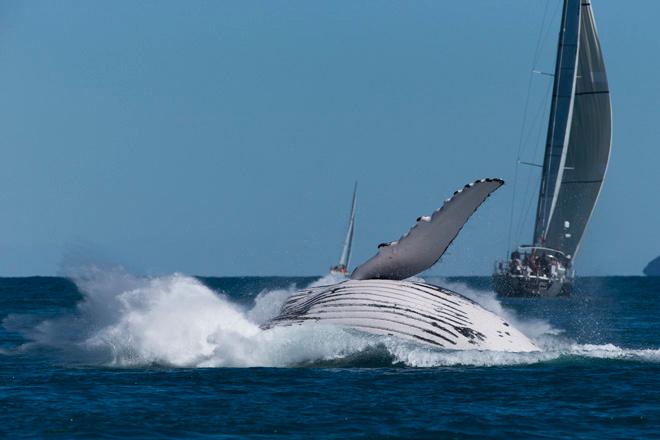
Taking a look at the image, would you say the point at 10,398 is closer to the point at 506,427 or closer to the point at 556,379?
the point at 506,427

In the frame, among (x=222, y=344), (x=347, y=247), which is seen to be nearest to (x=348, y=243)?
(x=347, y=247)

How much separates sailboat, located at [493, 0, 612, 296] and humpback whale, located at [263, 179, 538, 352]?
40.6 m

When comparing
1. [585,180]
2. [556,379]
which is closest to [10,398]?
[556,379]

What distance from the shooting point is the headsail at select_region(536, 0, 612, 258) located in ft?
180

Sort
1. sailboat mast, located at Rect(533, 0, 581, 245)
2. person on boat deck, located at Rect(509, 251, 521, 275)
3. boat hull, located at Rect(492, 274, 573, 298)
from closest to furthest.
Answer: sailboat mast, located at Rect(533, 0, 581, 245)
boat hull, located at Rect(492, 274, 573, 298)
person on boat deck, located at Rect(509, 251, 521, 275)

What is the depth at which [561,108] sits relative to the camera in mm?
54750

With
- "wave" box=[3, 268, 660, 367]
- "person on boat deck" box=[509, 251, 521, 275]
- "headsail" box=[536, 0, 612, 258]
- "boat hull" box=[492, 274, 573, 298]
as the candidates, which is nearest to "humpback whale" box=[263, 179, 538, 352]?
"wave" box=[3, 268, 660, 367]

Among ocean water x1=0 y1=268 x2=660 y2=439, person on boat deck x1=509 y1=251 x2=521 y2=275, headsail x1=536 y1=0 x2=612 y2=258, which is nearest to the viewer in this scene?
ocean water x1=0 y1=268 x2=660 y2=439

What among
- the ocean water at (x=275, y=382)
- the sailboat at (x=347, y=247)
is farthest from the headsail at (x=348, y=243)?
the ocean water at (x=275, y=382)

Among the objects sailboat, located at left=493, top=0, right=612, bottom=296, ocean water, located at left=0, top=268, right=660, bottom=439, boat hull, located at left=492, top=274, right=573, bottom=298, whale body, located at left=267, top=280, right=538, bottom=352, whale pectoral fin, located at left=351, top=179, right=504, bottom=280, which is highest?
sailboat, located at left=493, top=0, right=612, bottom=296

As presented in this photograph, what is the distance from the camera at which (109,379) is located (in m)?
14.0

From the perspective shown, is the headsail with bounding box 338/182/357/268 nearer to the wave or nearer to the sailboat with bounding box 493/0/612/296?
the sailboat with bounding box 493/0/612/296

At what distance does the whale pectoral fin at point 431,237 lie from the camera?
14.4 m

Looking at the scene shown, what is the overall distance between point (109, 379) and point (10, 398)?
135 centimetres
